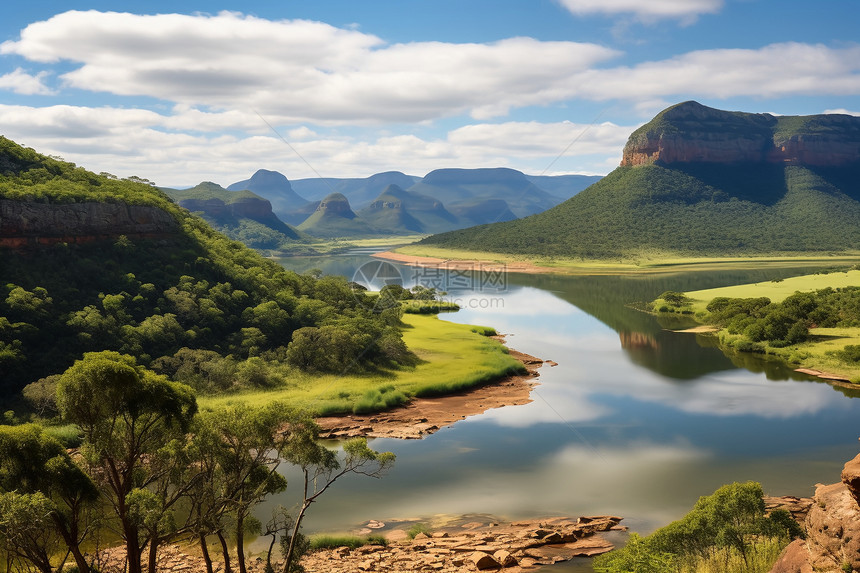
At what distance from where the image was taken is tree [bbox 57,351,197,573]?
50.0ft

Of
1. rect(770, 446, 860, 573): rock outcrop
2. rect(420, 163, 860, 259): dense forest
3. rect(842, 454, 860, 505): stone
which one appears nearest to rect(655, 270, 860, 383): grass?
rect(770, 446, 860, 573): rock outcrop

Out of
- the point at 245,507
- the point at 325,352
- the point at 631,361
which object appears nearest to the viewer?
the point at 245,507

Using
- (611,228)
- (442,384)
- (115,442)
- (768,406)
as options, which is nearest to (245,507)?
(115,442)

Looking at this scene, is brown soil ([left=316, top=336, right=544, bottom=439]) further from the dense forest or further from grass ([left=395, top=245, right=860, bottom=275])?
the dense forest

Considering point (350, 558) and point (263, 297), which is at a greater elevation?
point (263, 297)

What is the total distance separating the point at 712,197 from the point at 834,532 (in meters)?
172

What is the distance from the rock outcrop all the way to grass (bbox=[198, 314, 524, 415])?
25996 mm

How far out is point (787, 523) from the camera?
59.0 ft

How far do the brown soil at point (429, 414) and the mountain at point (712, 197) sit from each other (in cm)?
9643

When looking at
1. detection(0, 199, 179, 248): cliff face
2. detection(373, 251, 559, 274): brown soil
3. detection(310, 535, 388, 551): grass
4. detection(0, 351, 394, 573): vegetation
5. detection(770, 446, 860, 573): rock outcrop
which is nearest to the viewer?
detection(770, 446, 860, 573): rock outcrop

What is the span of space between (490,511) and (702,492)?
8.72m

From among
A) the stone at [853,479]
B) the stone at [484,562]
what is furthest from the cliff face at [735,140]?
the stone at [853,479]

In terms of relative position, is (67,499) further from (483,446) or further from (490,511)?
(483,446)

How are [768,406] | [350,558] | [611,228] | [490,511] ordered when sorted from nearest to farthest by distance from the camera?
[350,558]
[490,511]
[768,406]
[611,228]
